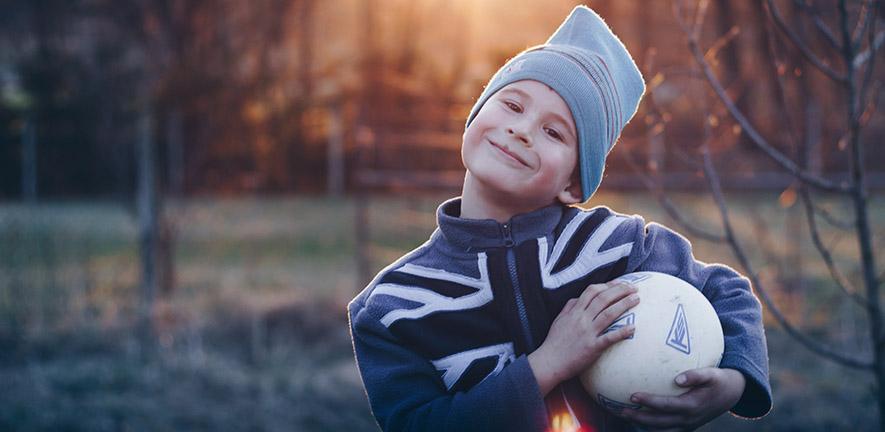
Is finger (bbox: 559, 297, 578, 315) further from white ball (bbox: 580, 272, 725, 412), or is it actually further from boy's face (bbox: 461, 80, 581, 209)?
boy's face (bbox: 461, 80, 581, 209)

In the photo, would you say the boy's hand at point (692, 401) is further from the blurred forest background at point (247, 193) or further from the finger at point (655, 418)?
the blurred forest background at point (247, 193)

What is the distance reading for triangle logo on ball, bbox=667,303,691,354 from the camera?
207cm

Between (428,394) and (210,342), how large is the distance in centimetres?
499

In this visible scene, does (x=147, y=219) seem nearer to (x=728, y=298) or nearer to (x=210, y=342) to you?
(x=210, y=342)

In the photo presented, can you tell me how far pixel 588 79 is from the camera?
2.19 metres

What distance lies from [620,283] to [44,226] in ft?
18.8

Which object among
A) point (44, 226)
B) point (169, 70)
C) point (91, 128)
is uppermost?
point (169, 70)

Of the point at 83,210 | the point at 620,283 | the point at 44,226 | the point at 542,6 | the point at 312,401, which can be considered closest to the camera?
the point at 620,283

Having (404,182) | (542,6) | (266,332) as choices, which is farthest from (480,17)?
(266,332)

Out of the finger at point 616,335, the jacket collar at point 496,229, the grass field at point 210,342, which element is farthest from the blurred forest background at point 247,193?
the finger at point 616,335

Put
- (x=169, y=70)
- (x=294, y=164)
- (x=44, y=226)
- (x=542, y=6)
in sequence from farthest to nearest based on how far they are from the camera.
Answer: (x=542, y=6) → (x=294, y=164) → (x=169, y=70) → (x=44, y=226)

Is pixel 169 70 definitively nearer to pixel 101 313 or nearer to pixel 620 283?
pixel 101 313

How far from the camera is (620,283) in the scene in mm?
2105

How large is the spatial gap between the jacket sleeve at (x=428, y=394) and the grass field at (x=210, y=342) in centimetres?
261
